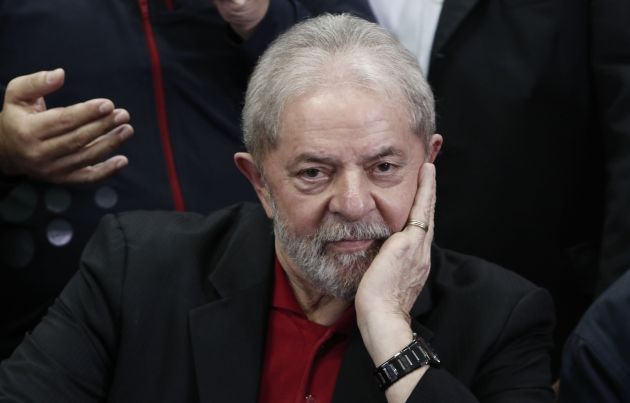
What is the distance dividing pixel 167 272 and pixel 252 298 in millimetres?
216

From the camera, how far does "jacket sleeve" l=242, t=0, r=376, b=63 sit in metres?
3.10

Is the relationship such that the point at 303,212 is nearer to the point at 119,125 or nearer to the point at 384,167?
the point at 384,167

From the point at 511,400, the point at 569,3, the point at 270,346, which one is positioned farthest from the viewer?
the point at 569,3

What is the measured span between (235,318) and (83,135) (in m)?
0.65

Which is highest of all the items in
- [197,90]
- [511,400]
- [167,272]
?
[197,90]

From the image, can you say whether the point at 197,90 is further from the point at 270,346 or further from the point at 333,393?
the point at 333,393

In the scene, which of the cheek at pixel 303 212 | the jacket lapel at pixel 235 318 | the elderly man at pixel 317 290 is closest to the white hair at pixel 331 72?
the elderly man at pixel 317 290

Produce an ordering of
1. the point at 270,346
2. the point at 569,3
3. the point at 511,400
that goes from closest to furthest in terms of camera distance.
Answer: the point at 511,400 → the point at 270,346 → the point at 569,3

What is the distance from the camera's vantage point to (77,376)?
2.53m

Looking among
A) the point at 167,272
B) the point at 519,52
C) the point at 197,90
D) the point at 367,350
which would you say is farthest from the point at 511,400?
the point at 197,90

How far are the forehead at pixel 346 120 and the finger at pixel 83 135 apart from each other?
62cm

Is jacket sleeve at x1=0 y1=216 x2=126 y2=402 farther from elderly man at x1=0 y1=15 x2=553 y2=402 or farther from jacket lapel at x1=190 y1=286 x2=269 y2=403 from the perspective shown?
jacket lapel at x1=190 y1=286 x2=269 y2=403

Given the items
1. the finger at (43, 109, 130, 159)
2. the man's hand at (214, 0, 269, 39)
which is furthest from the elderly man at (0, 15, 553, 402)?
the man's hand at (214, 0, 269, 39)

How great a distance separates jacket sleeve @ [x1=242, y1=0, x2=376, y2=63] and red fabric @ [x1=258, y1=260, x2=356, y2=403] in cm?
84
